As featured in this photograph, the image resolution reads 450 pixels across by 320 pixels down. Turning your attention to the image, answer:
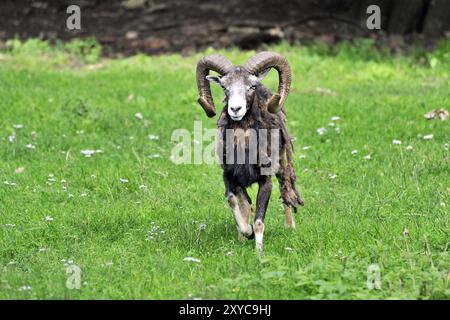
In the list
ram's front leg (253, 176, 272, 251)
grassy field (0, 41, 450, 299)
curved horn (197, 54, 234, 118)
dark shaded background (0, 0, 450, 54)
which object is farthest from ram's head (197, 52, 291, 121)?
dark shaded background (0, 0, 450, 54)

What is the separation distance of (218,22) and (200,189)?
10255mm

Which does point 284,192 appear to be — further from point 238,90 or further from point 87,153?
point 87,153

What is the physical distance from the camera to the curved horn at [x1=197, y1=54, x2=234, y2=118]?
31.8 ft

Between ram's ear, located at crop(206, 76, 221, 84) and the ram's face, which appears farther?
ram's ear, located at crop(206, 76, 221, 84)

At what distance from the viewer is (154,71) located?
18.6 m

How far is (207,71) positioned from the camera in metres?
10.0

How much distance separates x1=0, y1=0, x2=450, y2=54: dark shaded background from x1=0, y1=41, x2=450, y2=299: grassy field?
1.44 m

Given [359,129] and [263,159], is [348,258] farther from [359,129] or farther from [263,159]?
[359,129]

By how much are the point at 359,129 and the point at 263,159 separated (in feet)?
15.2

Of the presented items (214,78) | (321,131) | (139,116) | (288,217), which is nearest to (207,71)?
(214,78)

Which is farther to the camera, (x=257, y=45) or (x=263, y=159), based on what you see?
(x=257, y=45)

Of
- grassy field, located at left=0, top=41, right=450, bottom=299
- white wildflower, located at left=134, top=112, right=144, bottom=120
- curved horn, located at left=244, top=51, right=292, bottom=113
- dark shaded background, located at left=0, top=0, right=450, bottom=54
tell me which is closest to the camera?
grassy field, located at left=0, top=41, right=450, bottom=299

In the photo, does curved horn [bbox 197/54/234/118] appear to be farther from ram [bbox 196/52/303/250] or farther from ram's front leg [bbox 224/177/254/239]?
ram's front leg [bbox 224/177/254/239]
